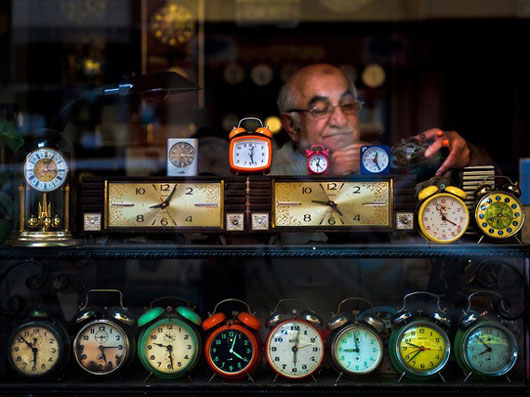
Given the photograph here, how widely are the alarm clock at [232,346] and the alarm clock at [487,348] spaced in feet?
2.67

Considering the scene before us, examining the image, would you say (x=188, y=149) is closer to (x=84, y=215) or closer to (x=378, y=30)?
(x=84, y=215)

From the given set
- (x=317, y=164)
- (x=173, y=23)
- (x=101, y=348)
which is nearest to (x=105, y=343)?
(x=101, y=348)

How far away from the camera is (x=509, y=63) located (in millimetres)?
3715

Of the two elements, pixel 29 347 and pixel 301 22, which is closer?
pixel 29 347

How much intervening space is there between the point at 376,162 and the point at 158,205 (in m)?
0.89

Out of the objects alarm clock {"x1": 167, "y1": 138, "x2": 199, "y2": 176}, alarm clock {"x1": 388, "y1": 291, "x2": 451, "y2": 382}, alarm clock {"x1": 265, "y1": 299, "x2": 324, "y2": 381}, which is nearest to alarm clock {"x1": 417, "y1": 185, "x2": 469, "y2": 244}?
alarm clock {"x1": 388, "y1": 291, "x2": 451, "y2": 382}

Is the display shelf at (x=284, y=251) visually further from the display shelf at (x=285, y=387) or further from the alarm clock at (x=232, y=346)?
Answer: the display shelf at (x=285, y=387)

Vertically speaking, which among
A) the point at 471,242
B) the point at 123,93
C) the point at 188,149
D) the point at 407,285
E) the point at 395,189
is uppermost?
the point at 123,93

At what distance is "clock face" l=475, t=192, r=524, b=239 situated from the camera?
2664 millimetres

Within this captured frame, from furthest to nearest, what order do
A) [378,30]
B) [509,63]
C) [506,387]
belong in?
[378,30]
[509,63]
[506,387]

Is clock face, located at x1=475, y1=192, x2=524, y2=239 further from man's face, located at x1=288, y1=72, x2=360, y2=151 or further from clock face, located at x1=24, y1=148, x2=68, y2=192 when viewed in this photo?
clock face, located at x1=24, y1=148, x2=68, y2=192

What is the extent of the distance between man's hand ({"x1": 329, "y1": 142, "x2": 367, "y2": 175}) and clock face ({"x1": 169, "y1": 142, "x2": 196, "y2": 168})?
2.05 feet

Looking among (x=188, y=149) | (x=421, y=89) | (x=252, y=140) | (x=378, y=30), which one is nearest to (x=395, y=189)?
(x=252, y=140)

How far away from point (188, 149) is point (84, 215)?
49 cm
